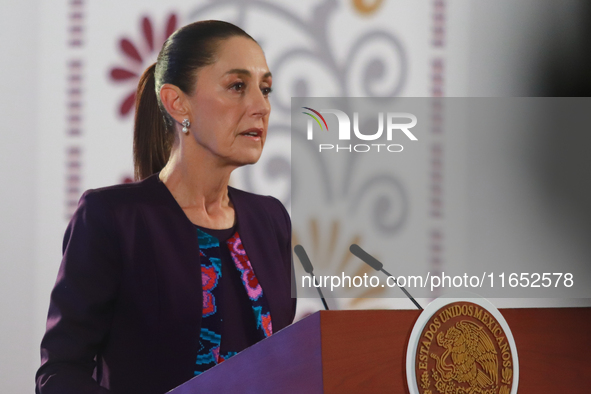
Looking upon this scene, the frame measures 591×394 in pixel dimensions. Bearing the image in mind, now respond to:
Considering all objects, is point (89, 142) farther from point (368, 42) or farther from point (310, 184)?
point (368, 42)

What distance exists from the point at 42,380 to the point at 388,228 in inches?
61.3

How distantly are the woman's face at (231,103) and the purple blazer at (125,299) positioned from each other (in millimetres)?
195

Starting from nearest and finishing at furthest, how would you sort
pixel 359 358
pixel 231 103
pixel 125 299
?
pixel 359 358
pixel 125 299
pixel 231 103

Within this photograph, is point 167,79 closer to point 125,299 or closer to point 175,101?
point 175,101

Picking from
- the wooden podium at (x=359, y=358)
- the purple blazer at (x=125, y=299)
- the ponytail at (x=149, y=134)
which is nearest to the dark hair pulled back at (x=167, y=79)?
the ponytail at (x=149, y=134)

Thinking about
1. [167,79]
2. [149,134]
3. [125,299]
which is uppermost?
[167,79]

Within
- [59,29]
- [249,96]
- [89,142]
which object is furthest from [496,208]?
[59,29]

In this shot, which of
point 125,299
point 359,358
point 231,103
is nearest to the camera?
point 359,358

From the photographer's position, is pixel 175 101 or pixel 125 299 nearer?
pixel 125 299

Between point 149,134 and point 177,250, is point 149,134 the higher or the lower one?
the higher one

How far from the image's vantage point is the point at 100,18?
2234mm

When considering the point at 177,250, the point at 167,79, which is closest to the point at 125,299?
the point at 177,250

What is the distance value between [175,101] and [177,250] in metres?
0.37

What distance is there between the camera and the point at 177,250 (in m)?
1.34
